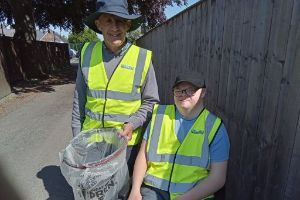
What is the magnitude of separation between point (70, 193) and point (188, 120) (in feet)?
7.47

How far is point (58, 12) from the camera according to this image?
20.6m

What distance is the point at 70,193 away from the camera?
393 centimetres

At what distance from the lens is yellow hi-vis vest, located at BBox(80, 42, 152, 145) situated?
8.27ft

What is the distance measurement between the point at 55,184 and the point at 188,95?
2.68 metres

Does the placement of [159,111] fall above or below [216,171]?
above

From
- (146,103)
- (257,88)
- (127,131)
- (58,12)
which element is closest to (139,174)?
(127,131)

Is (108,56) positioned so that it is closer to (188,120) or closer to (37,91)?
(188,120)

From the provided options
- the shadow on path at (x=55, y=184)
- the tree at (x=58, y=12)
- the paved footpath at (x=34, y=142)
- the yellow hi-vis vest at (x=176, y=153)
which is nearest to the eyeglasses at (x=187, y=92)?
the yellow hi-vis vest at (x=176, y=153)

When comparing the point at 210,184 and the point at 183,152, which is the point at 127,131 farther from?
the point at 210,184

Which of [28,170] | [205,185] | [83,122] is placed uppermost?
[83,122]

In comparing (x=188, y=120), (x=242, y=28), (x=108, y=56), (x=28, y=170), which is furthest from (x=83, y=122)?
(x=28, y=170)

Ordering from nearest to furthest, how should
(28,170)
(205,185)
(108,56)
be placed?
1. (205,185)
2. (108,56)
3. (28,170)

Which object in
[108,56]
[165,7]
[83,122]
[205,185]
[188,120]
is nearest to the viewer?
[205,185]

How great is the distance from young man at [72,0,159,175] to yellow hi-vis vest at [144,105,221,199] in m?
0.24
